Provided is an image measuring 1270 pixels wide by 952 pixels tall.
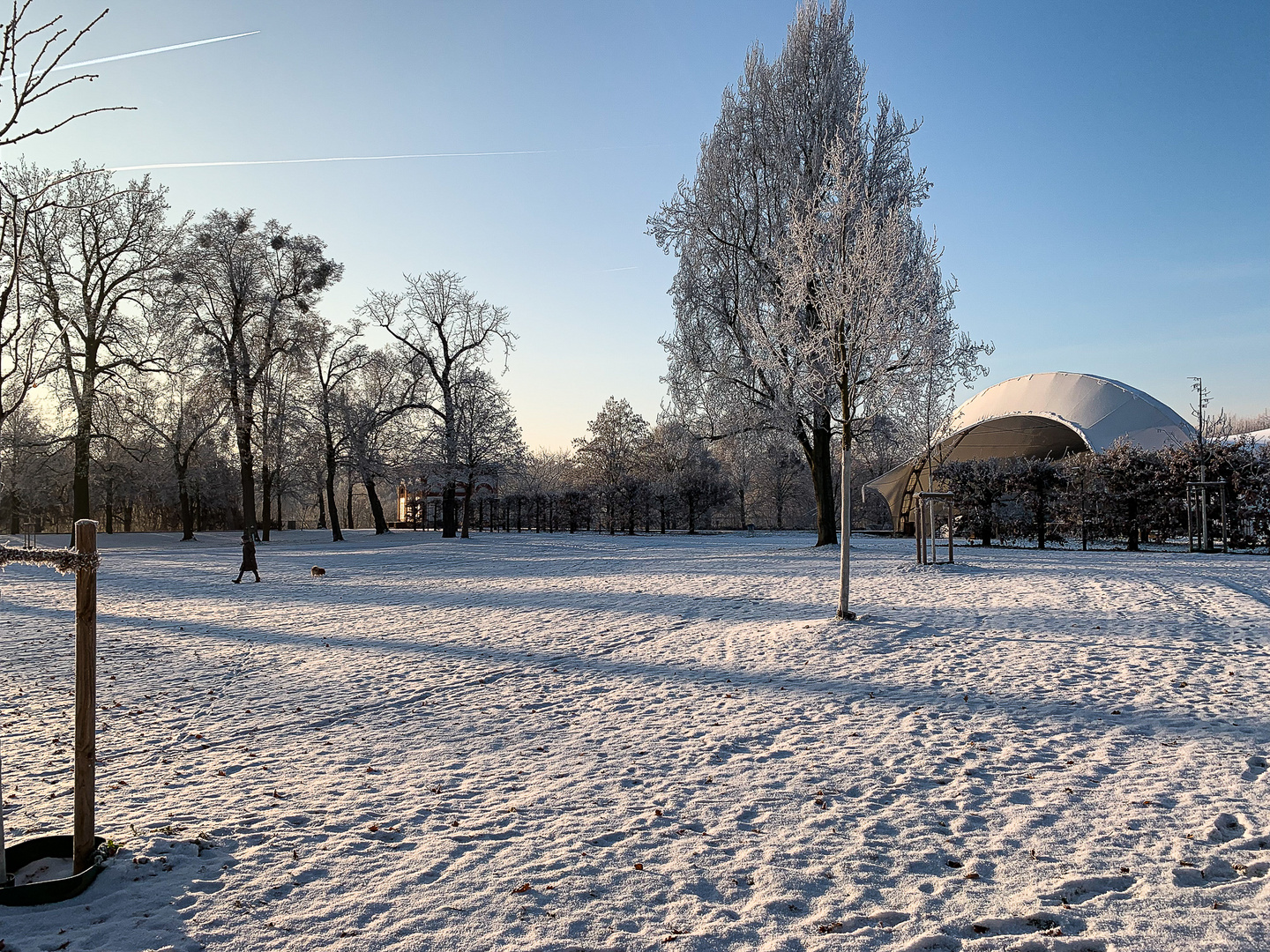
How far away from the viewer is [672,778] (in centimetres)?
494

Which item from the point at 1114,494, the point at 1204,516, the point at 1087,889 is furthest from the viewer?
the point at 1114,494

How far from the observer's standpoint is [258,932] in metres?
3.13

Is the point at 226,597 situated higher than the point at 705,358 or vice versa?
the point at 705,358

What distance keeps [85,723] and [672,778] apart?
3308 mm

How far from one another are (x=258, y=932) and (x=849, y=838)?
2.89 meters

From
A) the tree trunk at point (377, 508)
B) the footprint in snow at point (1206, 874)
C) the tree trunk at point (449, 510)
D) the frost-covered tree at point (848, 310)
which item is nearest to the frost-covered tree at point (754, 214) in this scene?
the frost-covered tree at point (848, 310)

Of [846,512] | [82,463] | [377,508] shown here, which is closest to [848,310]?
[846,512]

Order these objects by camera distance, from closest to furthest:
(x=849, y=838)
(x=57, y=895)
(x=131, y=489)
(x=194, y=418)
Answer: (x=57, y=895), (x=849, y=838), (x=194, y=418), (x=131, y=489)

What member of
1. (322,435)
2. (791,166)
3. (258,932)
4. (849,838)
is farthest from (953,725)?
(322,435)

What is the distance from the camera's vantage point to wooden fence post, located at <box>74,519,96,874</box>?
11.5ft

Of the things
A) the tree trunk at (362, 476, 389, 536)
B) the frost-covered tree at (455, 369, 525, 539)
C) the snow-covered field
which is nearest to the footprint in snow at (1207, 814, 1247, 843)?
the snow-covered field

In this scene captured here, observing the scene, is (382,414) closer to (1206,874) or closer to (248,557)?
(248,557)

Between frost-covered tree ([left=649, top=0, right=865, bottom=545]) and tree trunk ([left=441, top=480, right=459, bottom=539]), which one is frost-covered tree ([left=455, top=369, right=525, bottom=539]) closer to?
tree trunk ([left=441, top=480, right=459, bottom=539])

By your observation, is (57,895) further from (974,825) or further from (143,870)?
(974,825)
